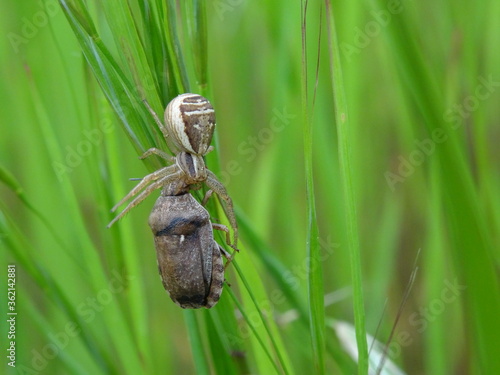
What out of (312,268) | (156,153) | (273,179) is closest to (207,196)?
(156,153)

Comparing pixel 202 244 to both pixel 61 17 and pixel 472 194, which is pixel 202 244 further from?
pixel 61 17

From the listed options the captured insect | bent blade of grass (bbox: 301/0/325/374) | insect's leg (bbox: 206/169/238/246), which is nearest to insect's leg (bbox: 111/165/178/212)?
the captured insect

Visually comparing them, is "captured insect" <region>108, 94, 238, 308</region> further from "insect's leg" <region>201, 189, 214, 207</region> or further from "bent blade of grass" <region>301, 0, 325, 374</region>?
"bent blade of grass" <region>301, 0, 325, 374</region>

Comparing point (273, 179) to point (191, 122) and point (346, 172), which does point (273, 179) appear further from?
point (346, 172)

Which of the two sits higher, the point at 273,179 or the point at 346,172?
the point at 273,179

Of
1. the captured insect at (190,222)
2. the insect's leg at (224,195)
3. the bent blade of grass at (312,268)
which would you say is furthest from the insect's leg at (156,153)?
the bent blade of grass at (312,268)

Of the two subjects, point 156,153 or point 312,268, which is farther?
point 156,153

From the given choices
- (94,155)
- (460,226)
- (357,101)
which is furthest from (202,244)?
(357,101)
